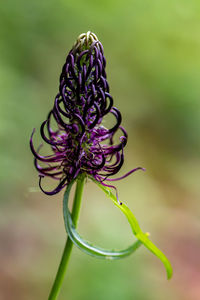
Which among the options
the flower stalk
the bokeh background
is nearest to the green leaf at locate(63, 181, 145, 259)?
the flower stalk

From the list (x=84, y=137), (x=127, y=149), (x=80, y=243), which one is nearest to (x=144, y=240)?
(x=80, y=243)

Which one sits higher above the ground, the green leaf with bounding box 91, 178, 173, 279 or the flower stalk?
the flower stalk

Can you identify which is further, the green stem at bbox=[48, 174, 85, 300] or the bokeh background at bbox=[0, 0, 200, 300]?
the bokeh background at bbox=[0, 0, 200, 300]

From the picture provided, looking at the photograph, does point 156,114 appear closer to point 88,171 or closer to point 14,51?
point 14,51

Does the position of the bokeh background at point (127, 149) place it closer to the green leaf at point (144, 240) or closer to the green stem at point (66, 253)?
the green stem at point (66, 253)

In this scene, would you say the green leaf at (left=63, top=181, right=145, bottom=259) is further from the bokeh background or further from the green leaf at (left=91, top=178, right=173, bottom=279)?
the bokeh background

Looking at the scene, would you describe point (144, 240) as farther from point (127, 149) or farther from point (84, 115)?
point (127, 149)

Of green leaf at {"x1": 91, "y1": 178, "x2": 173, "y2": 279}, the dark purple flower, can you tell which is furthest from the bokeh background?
green leaf at {"x1": 91, "y1": 178, "x2": 173, "y2": 279}
